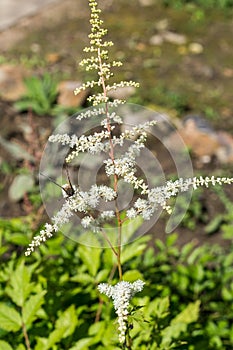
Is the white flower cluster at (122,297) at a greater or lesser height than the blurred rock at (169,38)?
lesser

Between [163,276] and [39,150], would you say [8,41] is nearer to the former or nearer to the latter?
[39,150]

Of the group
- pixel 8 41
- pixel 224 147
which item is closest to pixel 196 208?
pixel 224 147

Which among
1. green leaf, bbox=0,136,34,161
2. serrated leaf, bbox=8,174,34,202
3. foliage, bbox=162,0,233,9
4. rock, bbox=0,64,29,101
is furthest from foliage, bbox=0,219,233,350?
foliage, bbox=162,0,233,9

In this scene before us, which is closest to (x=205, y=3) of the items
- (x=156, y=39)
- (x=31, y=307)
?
(x=156, y=39)

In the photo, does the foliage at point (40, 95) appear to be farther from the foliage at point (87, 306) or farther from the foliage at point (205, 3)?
the foliage at point (205, 3)

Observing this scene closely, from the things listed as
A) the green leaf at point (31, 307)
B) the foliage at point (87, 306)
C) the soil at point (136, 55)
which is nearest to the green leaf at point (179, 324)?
the foliage at point (87, 306)

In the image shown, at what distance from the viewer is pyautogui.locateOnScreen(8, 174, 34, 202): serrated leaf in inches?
223

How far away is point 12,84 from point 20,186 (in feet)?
6.05

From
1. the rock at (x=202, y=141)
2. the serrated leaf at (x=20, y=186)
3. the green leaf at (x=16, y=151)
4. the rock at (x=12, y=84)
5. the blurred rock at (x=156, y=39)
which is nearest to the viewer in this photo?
the serrated leaf at (x=20, y=186)

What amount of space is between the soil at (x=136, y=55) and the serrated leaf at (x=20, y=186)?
71mm

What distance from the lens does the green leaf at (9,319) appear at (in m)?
2.79

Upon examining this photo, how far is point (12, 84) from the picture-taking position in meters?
7.04

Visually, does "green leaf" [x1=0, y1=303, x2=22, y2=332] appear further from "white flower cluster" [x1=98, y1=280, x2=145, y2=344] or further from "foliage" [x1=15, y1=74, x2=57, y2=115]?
"foliage" [x1=15, y1=74, x2=57, y2=115]

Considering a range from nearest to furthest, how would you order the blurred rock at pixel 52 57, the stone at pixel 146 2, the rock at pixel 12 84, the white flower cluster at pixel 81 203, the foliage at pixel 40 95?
1. the white flower cluster at pixel 81 203
2. the foliage at pixel 40 95
3. the rock at pixel 12 84
4. the blurred rock at pixel 52 57
5. the stone at pixel 146 2
